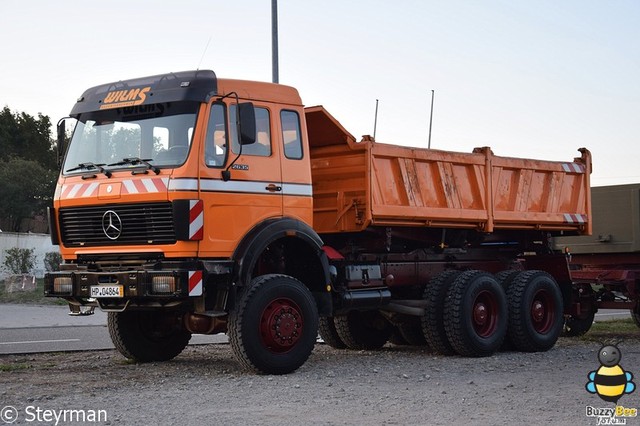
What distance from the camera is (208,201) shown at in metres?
10.9

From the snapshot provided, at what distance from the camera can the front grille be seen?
10820 mm

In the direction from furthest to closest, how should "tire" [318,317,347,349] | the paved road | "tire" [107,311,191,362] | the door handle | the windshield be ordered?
the paved road → "tire" [318,317,347,349] → "tire" [107,311,191,362] → the door handle → the windshield

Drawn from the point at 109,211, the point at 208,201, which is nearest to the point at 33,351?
the point at 109,211

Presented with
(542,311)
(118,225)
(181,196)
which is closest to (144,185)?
(181,196)

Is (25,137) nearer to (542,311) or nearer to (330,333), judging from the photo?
(330,333)

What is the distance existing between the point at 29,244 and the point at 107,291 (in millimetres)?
29246

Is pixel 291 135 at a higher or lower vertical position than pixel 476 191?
higher

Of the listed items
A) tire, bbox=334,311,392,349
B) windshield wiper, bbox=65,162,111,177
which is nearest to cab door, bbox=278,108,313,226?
windshield wiper, bbox=65,162,111,177

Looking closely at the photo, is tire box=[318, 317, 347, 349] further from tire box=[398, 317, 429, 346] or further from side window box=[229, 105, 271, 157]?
side window box=[229, 105, 271, 157]

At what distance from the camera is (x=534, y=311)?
14.7 meters

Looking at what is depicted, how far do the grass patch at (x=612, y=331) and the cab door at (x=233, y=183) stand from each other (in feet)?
23.3

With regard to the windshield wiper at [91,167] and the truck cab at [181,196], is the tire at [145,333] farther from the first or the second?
the windshield wiper at [91,167]

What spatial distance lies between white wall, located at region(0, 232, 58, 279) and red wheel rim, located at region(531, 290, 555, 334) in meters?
25.8

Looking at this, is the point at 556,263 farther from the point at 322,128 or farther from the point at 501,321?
the point at 322,128
